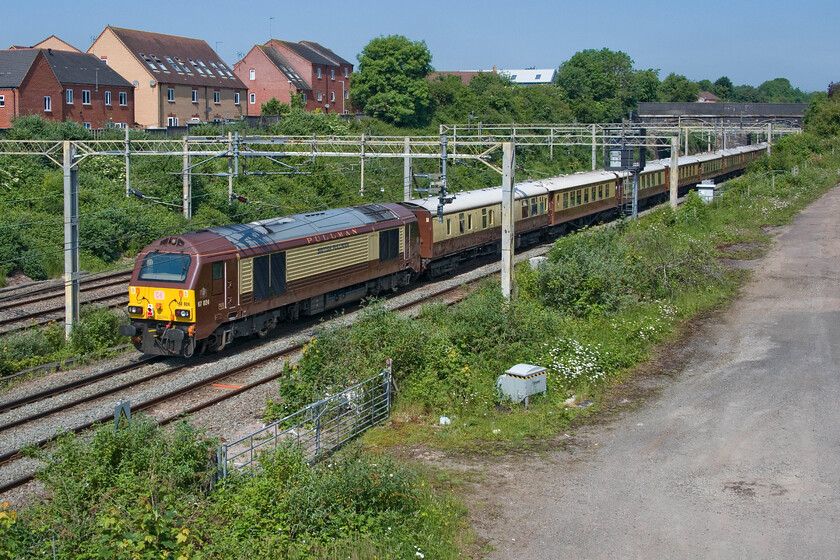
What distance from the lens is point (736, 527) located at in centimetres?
1059

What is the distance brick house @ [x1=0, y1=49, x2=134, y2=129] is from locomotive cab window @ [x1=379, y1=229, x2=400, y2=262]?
29507 millimetres

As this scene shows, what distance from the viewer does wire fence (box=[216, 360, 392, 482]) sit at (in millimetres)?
13344

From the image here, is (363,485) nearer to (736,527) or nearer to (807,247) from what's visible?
(736,527)

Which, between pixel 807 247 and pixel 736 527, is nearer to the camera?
pixel 736 527

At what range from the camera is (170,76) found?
207 feet

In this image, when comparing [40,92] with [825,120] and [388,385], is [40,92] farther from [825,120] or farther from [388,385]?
[825,120]

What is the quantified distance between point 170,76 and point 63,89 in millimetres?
9946

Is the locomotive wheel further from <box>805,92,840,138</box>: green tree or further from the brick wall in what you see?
<box>805,92,840,138</box>: green tree

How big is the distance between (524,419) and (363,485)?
16.3ft

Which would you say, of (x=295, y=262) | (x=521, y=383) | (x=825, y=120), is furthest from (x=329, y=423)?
(x=825, y=120)

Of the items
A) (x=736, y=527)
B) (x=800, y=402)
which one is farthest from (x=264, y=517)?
(x=800, y=402)

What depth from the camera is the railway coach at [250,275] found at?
19.4 meters

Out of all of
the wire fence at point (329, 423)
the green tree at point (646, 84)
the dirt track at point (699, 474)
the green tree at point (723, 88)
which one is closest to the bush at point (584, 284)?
the dirt track at point (699, 474)

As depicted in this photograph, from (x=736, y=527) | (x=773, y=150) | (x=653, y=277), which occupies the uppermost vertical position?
(x=773, y=150)
